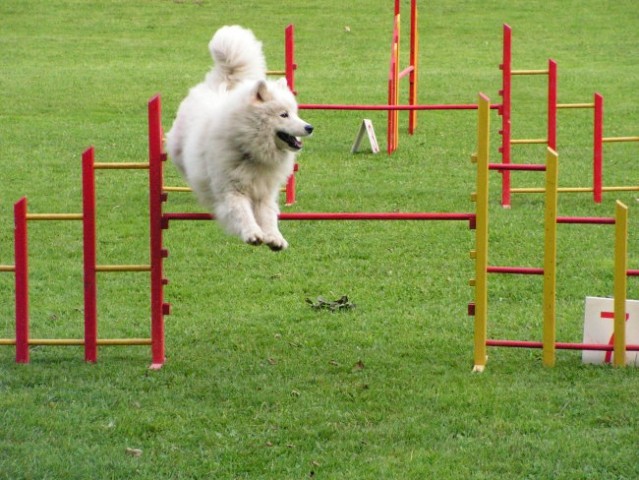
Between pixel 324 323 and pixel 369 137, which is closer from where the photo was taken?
pixel 324 323

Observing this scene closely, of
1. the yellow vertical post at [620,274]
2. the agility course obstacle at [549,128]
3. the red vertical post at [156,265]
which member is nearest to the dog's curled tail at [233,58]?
the red vertical post at [156,265]

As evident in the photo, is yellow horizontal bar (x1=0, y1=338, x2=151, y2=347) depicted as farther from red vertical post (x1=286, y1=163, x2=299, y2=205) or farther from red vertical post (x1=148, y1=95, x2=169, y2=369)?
red vertical post (x1=286, y1=163, x2=299, y2=205)

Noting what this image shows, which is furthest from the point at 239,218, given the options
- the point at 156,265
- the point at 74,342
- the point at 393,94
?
the point at 393,94

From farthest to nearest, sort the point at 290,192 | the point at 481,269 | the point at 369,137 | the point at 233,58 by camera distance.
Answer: the point at 369,137 < the point at 290,192 < the point at 233,58 < the point at 481,269

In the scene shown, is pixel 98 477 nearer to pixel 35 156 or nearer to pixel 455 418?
pixel 455 418

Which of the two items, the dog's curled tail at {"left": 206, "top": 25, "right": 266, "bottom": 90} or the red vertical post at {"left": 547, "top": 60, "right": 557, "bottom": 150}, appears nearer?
the dog's curled tail at {"left": 206, "top": 25, "right": 266, "bottom": 90}

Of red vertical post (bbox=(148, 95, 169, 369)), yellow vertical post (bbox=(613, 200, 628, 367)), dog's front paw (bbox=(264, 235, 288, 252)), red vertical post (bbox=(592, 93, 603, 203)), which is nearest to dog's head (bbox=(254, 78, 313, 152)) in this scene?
dog's front paw (bbox=(264, 235, 288, 252))

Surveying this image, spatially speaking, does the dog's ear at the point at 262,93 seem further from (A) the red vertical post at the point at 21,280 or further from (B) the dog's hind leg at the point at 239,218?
(A) the red vertical post at the point at 21,280

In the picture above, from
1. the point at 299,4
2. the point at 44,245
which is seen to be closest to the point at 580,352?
the point at 44,245

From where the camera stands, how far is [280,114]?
726cm

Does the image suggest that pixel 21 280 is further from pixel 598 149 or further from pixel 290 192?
pixel 598 149

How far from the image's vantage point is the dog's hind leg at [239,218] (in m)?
7.05

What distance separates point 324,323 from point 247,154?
5.99 feet

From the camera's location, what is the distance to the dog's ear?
23.7ft
